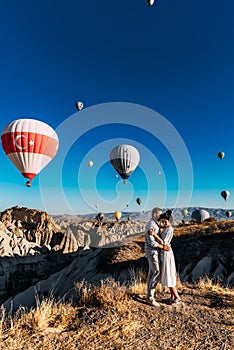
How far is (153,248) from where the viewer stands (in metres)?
5.58

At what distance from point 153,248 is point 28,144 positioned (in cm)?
1778

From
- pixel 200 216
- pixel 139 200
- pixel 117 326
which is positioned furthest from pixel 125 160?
pixel 117 326

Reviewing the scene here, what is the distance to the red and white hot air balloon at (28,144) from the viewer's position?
2056 cm

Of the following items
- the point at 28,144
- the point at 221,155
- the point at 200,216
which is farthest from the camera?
the point at 200,216

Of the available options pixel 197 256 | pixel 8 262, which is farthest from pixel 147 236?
pixel 8 262

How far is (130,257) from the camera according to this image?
65.2ft

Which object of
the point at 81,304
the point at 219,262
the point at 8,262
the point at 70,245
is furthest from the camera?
the point at 70,245

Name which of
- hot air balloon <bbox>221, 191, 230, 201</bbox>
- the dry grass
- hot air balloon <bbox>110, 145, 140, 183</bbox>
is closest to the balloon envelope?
hot air balloon <bbox>110, 145, 140, 183</bbox>

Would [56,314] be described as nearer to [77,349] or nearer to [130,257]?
[77,349]

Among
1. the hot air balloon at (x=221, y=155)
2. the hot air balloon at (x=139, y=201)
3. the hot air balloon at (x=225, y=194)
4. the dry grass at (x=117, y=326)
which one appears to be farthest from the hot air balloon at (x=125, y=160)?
the dry grass at (x=117, y=326)

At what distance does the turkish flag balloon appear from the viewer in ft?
67.5

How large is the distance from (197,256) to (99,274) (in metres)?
7.99

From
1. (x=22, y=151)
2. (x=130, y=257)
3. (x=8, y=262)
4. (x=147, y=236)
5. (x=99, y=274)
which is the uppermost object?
(x=22, y=151)

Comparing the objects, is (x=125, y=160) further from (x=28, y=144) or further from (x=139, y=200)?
(x=139, y=200)
